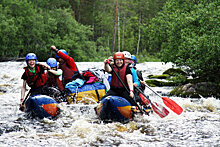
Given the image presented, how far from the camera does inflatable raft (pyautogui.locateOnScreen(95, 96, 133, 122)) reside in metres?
5.61

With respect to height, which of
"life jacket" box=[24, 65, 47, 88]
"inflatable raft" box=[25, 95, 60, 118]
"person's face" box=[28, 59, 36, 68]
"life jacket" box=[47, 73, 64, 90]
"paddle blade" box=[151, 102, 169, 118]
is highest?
"person's face" box=[28, 59, 36, 68]

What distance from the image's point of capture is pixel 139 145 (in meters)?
4.65

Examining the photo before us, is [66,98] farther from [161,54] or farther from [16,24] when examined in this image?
[16,24]

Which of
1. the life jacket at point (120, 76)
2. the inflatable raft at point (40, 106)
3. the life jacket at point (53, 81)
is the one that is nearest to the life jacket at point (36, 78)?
the inflatable raft at point (40, 106)

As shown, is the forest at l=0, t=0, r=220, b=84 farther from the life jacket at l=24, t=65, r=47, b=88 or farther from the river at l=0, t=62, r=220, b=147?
the life jacket at l=24, t=65, r=47, b=88

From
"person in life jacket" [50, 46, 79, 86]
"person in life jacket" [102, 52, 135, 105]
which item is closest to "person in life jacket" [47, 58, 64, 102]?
"person in life jacket" [50, 46, 79, 86]

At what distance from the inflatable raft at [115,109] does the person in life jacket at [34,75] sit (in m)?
1.64

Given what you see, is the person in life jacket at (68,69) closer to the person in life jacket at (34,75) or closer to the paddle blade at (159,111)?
the person in life jacket at (34,75)

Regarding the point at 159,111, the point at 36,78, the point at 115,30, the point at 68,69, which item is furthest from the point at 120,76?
the point at 115,30

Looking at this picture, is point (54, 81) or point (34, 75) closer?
point (34, 75)

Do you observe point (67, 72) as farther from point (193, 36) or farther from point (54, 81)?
point (193, 36)

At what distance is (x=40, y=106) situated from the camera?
607 centimetres

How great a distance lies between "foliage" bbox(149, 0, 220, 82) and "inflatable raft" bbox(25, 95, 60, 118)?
5.72m

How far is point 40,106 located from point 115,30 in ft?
92.5
